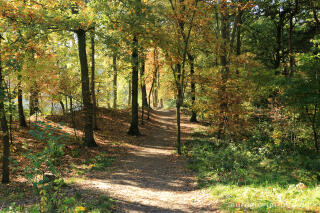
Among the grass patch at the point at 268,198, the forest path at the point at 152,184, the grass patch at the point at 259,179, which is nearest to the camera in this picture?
the grass patch at the point at 268,198

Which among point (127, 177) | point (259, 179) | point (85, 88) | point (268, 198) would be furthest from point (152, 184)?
point (85, 88)

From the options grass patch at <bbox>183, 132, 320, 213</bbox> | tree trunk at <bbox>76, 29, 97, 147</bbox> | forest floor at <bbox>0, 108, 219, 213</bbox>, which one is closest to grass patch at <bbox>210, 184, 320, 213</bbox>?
grass patch at <bbox>183, 132, 320, 213</bbox>

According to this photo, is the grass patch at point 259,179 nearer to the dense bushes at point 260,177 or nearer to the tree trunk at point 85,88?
the dense bushes at point 260,177

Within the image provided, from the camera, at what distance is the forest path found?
5984 millimetres

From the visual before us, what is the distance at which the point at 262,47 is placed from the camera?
23219mm

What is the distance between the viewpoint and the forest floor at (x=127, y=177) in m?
6.05

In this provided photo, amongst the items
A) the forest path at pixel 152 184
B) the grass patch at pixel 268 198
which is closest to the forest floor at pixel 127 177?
the forest path at pixel 152 184

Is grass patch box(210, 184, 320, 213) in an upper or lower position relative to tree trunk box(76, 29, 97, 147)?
lower

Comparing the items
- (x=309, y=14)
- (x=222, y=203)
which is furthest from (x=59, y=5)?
(x=309, y=14)

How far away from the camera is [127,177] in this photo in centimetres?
857

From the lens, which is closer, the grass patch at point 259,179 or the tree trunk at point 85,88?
the grass patch at point 259,179

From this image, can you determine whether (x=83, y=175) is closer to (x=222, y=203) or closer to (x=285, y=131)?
(x=222, y=203)

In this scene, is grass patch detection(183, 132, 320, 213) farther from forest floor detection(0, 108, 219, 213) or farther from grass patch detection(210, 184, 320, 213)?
forest floor detection(0, 108, 219, 213)

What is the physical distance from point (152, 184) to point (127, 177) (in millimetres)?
1196
